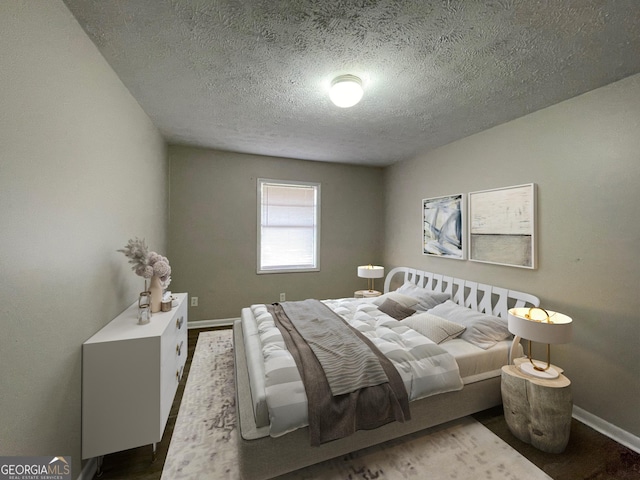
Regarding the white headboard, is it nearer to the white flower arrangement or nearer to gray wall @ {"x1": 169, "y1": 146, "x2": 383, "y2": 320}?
gray wall @ {"x1": 169, "y1": 146, "x2": 383, "y2": 320}

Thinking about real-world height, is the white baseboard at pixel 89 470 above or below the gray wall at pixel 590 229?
below

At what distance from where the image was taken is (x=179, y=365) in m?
2.25

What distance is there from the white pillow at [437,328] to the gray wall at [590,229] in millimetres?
887

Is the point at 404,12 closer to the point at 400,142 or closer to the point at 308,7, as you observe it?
the point at 308,7

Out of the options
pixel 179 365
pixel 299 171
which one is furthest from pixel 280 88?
pixel 179 365

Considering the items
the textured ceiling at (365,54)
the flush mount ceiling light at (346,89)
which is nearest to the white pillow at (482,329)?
the textured ceiling at (365,54)

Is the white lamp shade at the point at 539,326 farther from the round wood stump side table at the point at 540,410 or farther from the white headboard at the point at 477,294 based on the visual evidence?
the white headboard at the point at 477,294

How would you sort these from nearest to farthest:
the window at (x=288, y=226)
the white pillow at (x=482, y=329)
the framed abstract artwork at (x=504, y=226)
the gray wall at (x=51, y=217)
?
1. the gray wall at (x=51, y=217)
2. the white pillow at (x=482, y=329)
3. the framed abstract artwork at (x=504, y=226)
4. the window at (x=288, y=226)

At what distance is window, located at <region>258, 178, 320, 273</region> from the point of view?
13.9 feet

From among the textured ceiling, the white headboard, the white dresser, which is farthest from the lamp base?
the white dresser

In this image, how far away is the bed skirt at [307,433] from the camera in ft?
4.71

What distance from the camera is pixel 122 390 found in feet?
5.04

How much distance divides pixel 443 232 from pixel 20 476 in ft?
A: 13.0

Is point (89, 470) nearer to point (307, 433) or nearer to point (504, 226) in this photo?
point (307, 433)
